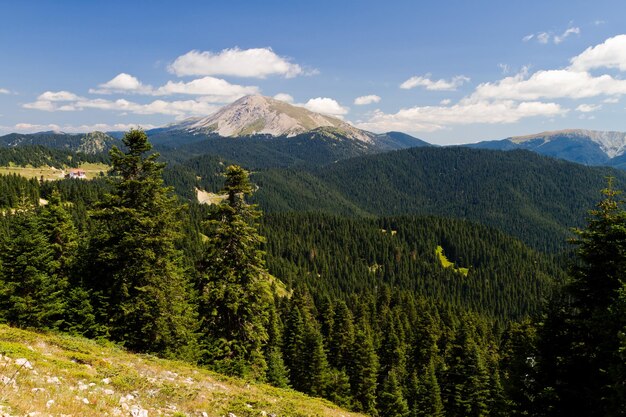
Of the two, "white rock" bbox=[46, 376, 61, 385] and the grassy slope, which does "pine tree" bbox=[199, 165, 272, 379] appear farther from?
"white rock" bbox=[46, 376, 61, 385]

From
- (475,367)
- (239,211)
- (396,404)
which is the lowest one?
(396,404)

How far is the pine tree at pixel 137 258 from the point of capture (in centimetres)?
2398

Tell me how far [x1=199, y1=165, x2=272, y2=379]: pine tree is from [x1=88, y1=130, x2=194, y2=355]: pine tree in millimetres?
2432

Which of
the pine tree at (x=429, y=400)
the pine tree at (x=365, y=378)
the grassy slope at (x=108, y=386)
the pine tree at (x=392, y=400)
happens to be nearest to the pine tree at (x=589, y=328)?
the grassy slope at (x=108, y=386)

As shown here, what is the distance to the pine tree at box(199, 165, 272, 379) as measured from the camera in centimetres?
2469

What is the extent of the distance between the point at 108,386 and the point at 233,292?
10801mm

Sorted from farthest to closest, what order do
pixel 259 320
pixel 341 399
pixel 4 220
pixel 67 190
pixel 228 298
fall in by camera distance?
pixel 67 190 < pixel 4 220 < pixel 341 399 < pixel 259 320 < pixel 228 298

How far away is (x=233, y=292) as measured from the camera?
24.2 metres

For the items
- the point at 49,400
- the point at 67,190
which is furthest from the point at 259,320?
the point at 67,190

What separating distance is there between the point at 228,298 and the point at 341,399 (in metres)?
33.5

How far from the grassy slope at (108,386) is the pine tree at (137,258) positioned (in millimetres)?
2729

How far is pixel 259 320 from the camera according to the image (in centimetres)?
2636

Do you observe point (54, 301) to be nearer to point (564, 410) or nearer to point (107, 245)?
point (107, 245)

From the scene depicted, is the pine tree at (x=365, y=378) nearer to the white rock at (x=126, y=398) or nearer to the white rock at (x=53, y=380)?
the white rock at (x=126, y=398)
